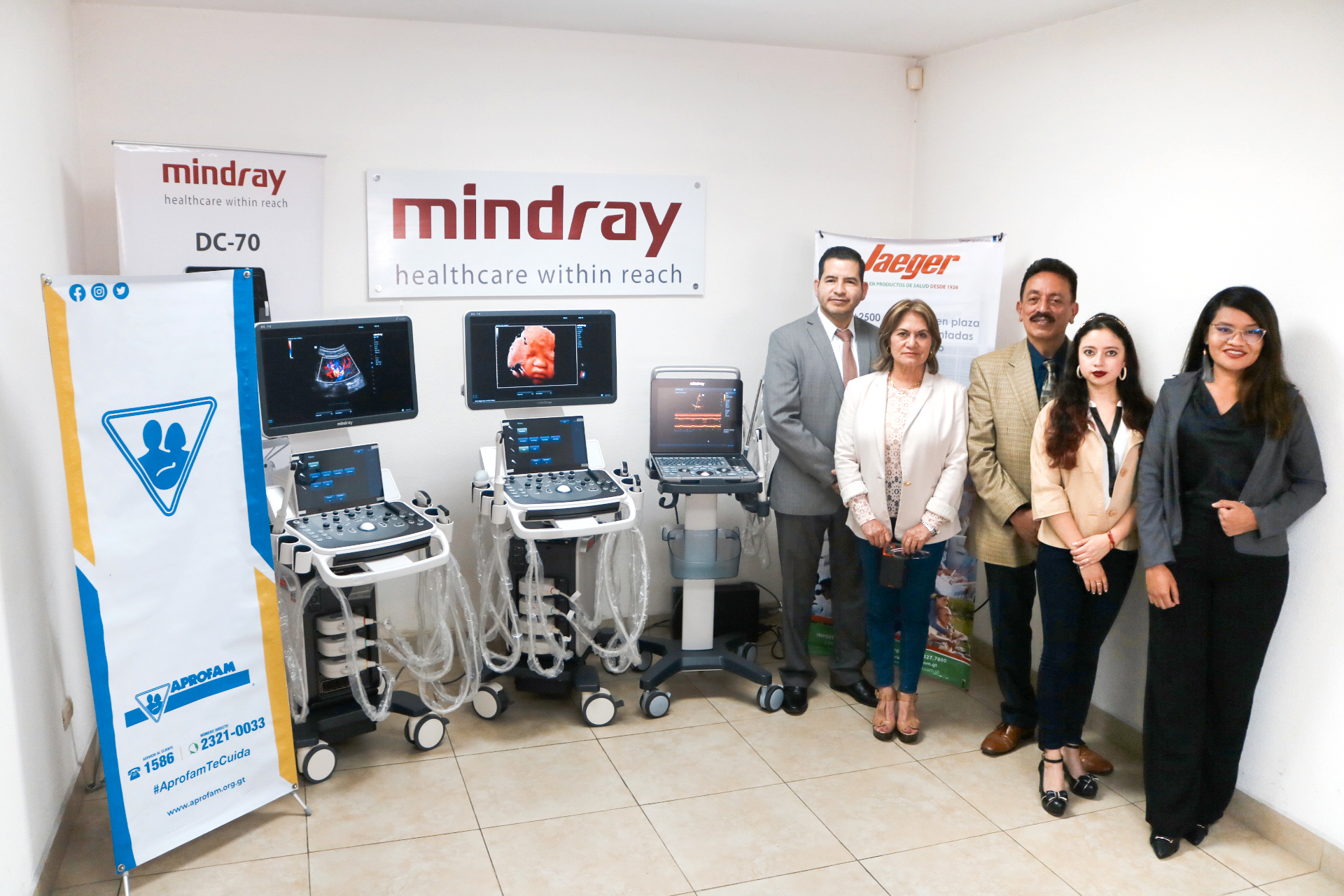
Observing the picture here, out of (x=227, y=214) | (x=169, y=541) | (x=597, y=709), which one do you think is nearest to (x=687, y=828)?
(x=597, y=709)

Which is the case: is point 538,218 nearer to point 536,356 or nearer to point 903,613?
point 536,356

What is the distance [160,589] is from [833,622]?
8.49 ft

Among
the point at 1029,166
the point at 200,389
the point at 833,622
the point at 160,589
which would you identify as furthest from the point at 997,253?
the point at 160,589

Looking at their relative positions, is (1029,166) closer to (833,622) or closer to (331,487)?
(833,622)

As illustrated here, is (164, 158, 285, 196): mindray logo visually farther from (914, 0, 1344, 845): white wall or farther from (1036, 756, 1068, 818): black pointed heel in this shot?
(1036, 756, 1068, 818): black pointed heel

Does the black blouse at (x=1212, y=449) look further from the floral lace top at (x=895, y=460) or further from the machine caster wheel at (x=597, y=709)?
the machine caster wheel at (x=597, y=709)

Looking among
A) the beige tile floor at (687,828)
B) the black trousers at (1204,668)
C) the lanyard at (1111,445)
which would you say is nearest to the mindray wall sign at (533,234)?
the beige tile floor at (687,828)

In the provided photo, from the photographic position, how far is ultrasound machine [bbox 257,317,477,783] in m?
3.17

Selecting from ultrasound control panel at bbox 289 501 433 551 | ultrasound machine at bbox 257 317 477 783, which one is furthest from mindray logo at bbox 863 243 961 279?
ultrasound control panel at bbox 289 501 433 551

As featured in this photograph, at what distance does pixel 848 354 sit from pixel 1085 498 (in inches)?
45.3

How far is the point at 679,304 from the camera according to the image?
469 centimetres

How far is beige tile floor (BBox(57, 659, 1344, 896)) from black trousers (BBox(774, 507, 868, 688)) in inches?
11.9

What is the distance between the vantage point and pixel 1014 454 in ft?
11.4

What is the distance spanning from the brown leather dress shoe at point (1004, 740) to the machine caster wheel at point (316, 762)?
234cm
